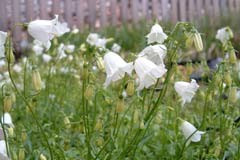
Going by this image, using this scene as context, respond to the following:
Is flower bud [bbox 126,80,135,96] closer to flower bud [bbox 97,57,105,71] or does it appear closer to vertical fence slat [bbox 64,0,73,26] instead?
flower bud [bbox 97,57,105,71]

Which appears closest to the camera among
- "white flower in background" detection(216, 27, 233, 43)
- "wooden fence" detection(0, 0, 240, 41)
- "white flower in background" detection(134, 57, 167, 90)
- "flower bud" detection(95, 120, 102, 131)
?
"white flower in background" detection(134, 57, 167, 90)

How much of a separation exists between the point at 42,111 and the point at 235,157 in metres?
1.41

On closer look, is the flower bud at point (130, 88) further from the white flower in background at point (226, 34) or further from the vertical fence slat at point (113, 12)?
the vertical fence slat at point (113, 12)

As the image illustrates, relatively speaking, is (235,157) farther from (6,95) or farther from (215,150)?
(6,95)

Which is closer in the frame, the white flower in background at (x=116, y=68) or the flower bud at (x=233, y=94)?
the white flower in background at (x=116, y=68)

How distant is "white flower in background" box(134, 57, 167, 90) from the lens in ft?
4.91

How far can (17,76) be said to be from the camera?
5.28 m

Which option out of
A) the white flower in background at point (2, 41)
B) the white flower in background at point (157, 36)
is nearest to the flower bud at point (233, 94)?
the white flower in background at point (157, 36)

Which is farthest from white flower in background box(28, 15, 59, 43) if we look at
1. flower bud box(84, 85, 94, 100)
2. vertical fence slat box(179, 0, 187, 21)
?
vertical fence slat box(179, 0, 187, 21)

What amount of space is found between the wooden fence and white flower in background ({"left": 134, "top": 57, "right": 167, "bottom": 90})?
7.65m

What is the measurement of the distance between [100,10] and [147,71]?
331 inches

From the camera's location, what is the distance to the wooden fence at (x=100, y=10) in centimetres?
940

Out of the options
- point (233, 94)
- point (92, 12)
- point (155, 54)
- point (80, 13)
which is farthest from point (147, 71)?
point (92, 12)

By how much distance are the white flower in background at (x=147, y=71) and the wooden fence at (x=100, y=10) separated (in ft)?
25.1
